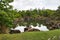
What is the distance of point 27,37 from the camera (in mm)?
14750

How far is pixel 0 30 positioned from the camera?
58.9 ft

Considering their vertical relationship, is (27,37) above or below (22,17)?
above

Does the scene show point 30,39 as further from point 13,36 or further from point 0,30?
point 0,30

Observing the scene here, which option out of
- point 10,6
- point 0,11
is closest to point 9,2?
point 10,6

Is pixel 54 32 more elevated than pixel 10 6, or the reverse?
pixel 10 6

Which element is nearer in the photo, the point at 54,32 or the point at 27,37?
the point at 27,37

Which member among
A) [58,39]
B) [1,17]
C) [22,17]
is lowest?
[22,17]

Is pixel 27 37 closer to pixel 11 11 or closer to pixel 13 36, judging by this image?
pixel 13 36

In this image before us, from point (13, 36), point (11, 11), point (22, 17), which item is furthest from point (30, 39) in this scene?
point (22, 17)

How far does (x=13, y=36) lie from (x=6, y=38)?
47 centimetres

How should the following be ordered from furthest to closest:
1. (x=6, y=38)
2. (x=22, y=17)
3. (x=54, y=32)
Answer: (x=22, y=17), (x=54, y=32), (x=6, y=38)

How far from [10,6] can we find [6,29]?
1.88 meters

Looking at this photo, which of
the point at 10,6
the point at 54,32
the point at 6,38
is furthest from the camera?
the point at 10,6

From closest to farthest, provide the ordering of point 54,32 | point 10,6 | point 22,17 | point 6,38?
1. point 6,38
2. point 54,32
3. point 10,6
4. point 22,17
